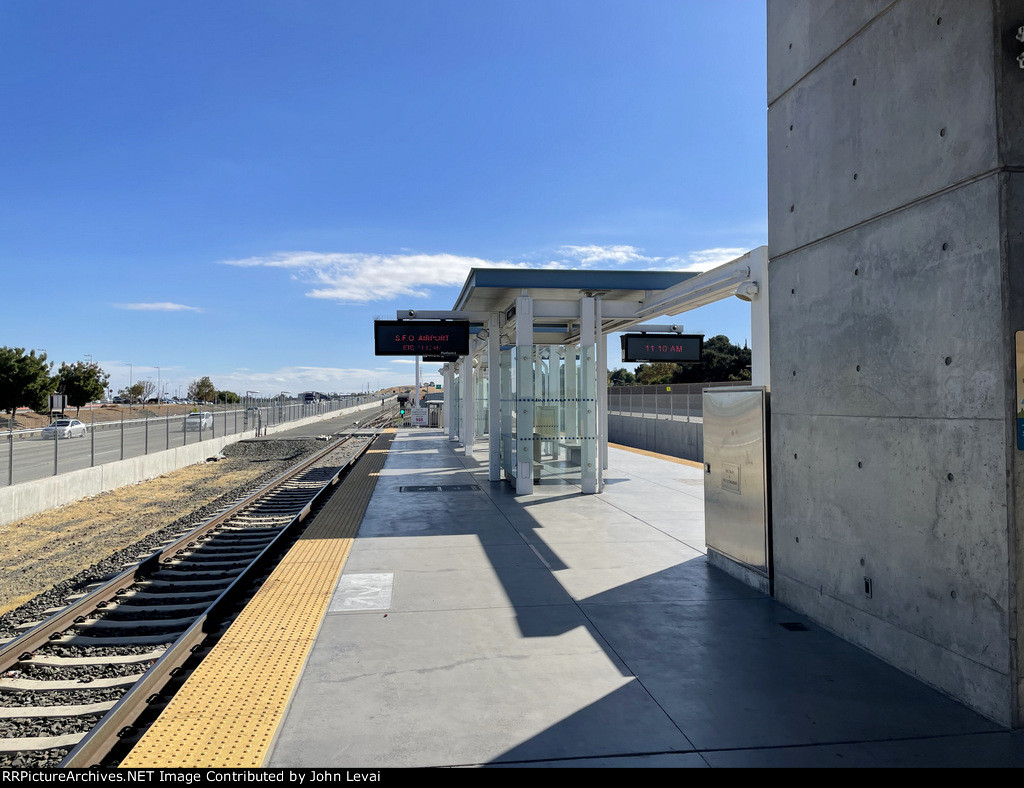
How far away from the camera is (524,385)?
12.5m

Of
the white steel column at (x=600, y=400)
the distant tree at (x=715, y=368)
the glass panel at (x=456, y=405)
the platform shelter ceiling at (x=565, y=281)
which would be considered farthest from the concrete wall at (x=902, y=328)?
the distant tree at (x=715, y=368)

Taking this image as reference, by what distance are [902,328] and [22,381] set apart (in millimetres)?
56125

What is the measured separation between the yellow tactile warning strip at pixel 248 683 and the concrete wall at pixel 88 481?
9078 millimetres

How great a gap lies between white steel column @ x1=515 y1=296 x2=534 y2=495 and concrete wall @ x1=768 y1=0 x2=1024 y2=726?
677 cm

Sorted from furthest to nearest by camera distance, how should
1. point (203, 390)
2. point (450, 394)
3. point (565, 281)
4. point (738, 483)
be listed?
1. point (203, 390)
2. point (450, 394)
3. point (565, 281)
4. point (738, 483)

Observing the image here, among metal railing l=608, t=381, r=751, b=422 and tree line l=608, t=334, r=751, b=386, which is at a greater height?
tree line l=608, t=334, r=751, b=386

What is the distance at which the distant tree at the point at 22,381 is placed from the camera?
1838 inches

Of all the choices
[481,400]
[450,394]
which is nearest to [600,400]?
[481,400]

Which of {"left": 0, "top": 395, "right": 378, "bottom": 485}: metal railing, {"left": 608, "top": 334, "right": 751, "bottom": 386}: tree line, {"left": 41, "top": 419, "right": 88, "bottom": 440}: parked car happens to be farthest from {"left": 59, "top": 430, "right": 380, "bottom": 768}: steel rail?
{"left": 608, "top": 334, "right": 751, "bottom": 386}: tree line

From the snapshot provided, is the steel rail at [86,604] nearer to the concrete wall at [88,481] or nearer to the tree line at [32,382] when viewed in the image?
the concrete wall at [88,481]

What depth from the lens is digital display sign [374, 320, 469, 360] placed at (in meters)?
13.8

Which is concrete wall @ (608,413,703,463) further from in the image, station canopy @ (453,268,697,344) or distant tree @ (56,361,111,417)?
distant tree @ (56,361,111,417)

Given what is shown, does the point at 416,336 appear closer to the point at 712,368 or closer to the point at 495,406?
the point at 495,406

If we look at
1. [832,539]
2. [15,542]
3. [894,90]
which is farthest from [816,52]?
[15,542]
